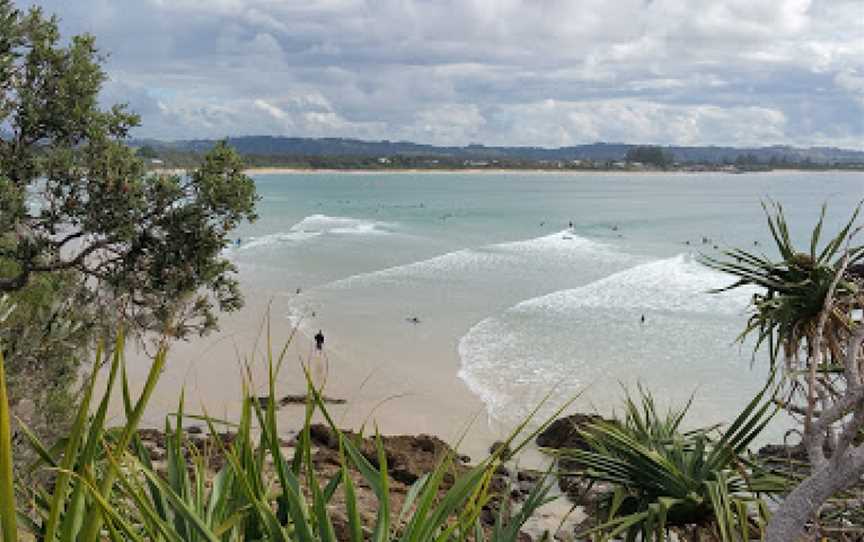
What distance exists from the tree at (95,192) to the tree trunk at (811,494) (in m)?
6.11

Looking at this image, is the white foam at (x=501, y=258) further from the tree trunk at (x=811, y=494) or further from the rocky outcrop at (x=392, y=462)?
the tree trunk at (x=811, y=494)

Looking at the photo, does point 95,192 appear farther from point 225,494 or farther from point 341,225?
point 341,225

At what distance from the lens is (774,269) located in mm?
5828

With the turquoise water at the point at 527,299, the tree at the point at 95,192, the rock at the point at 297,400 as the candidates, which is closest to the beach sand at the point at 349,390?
the rock at the point at 297,400

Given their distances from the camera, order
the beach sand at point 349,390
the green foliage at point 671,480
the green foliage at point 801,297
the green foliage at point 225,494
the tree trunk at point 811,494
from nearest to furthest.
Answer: the green foliage at point 225,494 < the tree trunk at point 811,494 < the green foliage at point 671,480 < the green foliage at point 801,297 < the beach sand at point 349,390

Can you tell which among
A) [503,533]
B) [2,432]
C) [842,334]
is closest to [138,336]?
[842,334]

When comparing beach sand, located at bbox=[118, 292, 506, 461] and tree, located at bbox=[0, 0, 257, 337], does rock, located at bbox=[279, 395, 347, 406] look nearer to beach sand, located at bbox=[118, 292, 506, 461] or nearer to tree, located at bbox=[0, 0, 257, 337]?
beach sand, located at bbox=[118, 292, 506, 461]

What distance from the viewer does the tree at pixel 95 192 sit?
27.4 feet

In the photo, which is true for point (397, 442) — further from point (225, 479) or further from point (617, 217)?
point (617, 217)

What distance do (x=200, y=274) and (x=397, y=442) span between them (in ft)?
21.2

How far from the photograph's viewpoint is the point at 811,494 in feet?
10.3

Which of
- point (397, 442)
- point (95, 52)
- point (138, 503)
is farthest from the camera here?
point (397, 442)

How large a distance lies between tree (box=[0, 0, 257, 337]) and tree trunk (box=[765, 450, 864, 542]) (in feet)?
20.1

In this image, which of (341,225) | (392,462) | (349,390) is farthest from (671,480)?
(341,225)
